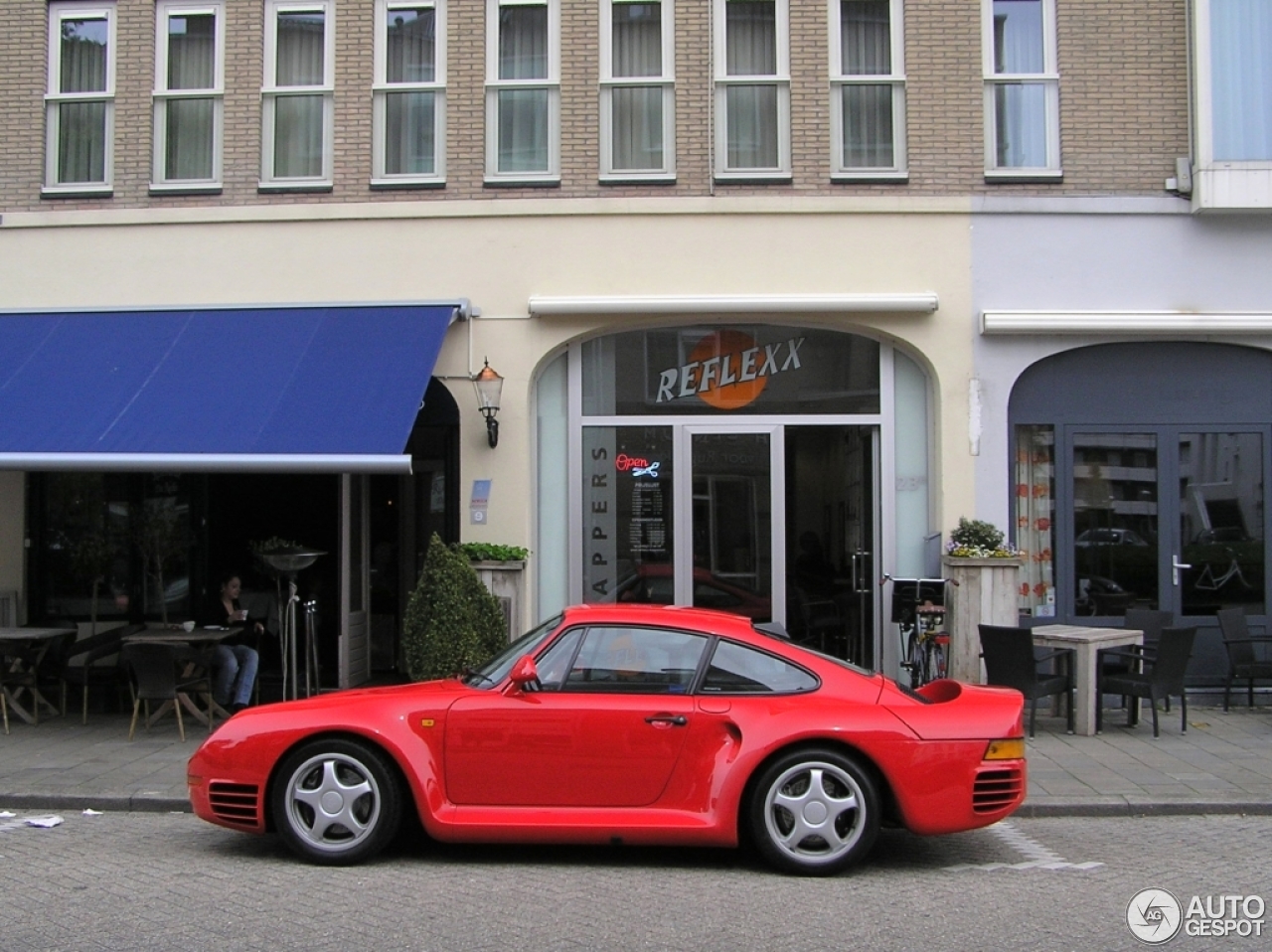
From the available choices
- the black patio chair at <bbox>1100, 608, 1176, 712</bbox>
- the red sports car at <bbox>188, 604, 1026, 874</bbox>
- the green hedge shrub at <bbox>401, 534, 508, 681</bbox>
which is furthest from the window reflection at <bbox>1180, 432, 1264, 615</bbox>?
the green hedge shrub at <bbox>401, 534, 508, 681</bbox>

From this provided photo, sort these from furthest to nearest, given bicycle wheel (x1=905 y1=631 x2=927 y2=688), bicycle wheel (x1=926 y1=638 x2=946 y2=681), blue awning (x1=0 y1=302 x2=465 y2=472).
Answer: bicycle wheel (x1=905 y1=631 x2=927 y2=688) → bicycle wheel (x1=926 y1=638 x2=946 y2=681) → blue awning (x1=0 y1=302 x2=465 y2=472)

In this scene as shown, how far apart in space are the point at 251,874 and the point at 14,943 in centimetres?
136

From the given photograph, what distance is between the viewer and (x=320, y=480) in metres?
13.2

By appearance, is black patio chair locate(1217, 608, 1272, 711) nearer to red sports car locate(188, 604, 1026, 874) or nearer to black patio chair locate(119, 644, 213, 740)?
red sports car locate(188, 604, 1026, 874)

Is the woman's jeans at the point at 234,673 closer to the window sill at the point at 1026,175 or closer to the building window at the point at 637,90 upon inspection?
the building window at the point at 637,90

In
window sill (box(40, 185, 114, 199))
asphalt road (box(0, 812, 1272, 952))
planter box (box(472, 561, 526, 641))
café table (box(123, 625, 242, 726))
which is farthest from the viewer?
window sill (box(40, 185, 114, 199))

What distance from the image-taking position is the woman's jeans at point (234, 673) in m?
11.5

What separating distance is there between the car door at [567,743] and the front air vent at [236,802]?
1.05 meters

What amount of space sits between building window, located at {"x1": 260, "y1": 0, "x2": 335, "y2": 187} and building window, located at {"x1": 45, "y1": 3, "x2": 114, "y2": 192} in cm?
161

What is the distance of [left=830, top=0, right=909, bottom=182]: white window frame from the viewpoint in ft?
41.3

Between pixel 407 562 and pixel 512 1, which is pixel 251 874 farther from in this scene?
pixel 512 1

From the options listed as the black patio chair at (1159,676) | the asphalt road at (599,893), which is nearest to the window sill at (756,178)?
the black patio chair at (1159,676)

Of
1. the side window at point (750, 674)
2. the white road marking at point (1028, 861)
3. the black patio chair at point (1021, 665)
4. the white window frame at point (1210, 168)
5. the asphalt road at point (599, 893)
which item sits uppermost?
the white window frame at point (1210, 168)

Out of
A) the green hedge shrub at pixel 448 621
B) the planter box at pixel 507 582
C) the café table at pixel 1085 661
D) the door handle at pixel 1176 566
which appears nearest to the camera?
the green hedge shrub at pixel 448 621
